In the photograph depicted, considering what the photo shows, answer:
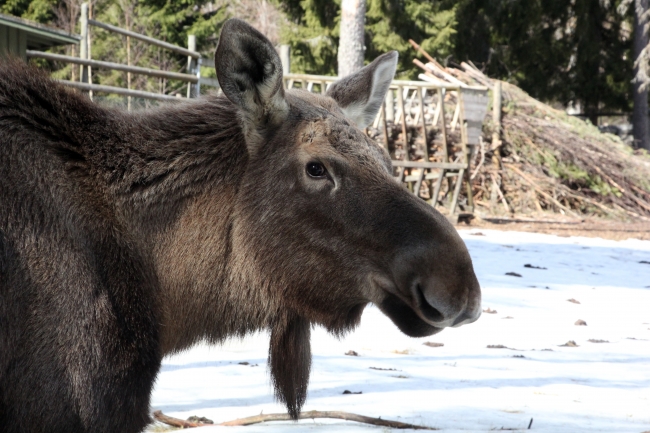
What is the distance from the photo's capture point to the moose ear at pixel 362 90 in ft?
12.8

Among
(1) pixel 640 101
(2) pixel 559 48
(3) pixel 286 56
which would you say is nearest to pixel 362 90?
(3) pixel 286 56

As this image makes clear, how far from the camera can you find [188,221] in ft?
10.5

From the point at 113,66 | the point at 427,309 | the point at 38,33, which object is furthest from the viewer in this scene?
the point at 113,66

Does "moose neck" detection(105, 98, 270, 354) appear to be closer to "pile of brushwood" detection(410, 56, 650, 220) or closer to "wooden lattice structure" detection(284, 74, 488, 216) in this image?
"wooden lattice structure" detection(284, 74, 488, 216)

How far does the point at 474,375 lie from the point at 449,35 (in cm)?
2426

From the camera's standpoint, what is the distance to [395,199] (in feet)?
10.1

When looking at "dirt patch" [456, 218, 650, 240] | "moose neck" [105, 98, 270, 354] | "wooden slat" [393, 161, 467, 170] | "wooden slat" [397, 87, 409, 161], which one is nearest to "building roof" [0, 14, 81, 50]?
"wooden slat" [397, 87, 409, 161]

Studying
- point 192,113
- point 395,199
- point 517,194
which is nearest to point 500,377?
point 395,199

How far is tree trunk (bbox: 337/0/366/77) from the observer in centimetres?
1595

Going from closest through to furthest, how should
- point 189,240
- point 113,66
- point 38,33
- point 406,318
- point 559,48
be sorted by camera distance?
point 406,318, point 189,240, point 38,33, point 113,66, point 559,48

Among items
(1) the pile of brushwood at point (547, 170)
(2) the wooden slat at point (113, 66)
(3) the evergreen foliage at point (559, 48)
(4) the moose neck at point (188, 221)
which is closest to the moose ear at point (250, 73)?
(4) the moose neck at point (188, 221)

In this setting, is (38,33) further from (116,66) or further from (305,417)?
(305,417)

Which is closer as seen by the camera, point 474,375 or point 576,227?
point 474,375

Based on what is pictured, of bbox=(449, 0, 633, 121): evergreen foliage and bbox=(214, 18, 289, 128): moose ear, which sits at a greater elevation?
bbox=(449, 0, 633, 121): evergreen foliage
